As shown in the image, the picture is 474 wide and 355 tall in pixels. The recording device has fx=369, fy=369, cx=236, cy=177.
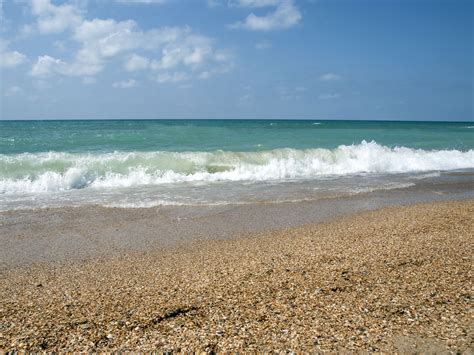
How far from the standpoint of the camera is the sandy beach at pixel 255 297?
116 inches

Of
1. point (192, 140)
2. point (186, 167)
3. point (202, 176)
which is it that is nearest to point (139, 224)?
point (202, 176)

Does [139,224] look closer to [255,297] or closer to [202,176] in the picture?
[255,297]

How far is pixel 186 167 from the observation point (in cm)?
1536

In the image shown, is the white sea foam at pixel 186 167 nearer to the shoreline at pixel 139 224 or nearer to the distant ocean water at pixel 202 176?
the distant ocean water at pixel 202 176

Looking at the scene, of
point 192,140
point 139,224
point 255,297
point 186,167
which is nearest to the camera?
point 255,297

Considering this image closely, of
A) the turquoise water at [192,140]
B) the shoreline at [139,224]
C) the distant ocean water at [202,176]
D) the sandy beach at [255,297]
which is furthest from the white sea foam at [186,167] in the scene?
the sandy beach at [255,297]

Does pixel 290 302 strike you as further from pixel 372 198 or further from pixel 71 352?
pixel 372 198

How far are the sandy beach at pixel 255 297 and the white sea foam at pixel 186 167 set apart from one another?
736 centimetres

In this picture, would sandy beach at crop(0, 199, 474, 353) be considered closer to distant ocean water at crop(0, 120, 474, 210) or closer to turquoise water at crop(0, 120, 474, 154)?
distant ocean water at crop(0, 120, 474, 210)

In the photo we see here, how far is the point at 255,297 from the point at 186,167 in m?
12.0

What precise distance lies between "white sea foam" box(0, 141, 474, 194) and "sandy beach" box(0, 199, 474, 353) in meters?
7.36

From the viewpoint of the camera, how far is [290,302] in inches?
140

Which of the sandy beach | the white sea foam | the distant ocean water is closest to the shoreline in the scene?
the sandy beach

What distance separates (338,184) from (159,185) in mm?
5913
